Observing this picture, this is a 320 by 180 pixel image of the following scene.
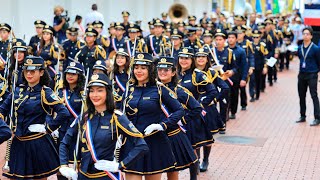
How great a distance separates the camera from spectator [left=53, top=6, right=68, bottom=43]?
2033 cm

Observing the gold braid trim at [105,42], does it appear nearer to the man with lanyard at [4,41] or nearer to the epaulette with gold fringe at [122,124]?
the man with lanyard at [4,41]

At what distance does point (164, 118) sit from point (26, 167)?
175 cm

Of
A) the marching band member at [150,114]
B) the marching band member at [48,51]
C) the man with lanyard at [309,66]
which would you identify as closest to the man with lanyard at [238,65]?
the man with lanyard at [309,66]

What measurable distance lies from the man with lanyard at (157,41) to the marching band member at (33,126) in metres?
9.93

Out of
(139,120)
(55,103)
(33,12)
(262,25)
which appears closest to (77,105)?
(55,103)

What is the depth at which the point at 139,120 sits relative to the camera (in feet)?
25.7

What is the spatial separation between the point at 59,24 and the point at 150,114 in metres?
13.0

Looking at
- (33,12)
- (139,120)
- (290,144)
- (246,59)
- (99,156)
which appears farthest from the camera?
(33,12)

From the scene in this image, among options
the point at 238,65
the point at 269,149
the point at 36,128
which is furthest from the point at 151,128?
the point at 238,65

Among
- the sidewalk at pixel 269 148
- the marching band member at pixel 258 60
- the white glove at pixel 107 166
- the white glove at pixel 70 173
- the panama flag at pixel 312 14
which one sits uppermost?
the panama flag at pixel 312 14

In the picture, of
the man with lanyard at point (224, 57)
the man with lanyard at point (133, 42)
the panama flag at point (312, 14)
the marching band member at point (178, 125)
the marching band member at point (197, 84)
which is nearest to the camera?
the marching band member at point (178, 125)

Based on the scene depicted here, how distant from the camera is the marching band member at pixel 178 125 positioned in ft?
28.1

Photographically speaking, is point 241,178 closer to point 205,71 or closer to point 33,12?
point 205,71

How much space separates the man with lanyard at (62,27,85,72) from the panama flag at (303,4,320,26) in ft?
30.5
